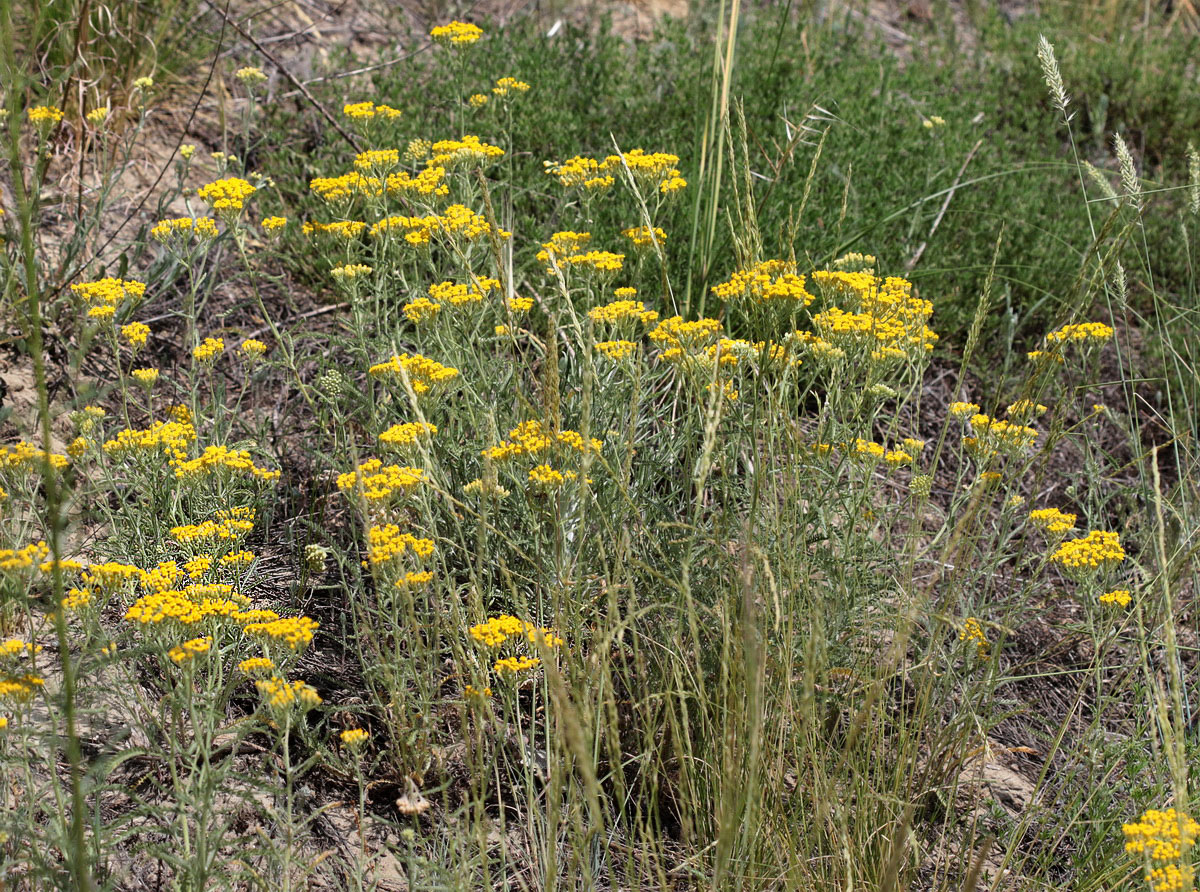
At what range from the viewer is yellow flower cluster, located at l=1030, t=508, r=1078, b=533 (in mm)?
2404

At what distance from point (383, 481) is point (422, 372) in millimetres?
327

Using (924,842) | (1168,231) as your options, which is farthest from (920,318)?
(1168,231)

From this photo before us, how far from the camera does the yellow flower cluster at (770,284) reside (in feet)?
7.33

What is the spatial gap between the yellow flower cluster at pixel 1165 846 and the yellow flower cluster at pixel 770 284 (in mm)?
1171

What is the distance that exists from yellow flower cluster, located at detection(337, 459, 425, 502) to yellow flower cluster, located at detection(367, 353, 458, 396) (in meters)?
0.22

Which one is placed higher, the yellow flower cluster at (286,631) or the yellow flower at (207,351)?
the yellow flower at (207,351)

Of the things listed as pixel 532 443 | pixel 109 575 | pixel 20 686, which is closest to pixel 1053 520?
pixel 532 443

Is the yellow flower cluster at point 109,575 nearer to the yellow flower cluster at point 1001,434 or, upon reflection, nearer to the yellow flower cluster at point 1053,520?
the yellow flower cluster at point 1001,434

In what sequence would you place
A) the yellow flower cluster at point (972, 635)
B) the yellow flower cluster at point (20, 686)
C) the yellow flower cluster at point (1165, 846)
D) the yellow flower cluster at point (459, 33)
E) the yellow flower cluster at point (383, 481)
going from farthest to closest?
the yellow flower cluster at point (459, 33) → the yellow flower cluster at point (972, 635) → the yellow flower cluster at point (383, 481) → the yellow flower cluster at point (20, 686) → the yellow flower cluster at point (1165, 846)

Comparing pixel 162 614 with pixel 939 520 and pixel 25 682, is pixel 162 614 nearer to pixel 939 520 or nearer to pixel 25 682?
pixel 25 682

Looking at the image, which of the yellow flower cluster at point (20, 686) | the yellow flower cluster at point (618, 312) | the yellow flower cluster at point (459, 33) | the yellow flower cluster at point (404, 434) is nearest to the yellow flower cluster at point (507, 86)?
the yellow flower cluster at point (459, 33)

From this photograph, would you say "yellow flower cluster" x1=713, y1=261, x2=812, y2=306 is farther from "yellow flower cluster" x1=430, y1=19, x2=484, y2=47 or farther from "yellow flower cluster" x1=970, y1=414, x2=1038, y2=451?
"yellow flower cluster" x1=430, y1=19, x2=484, y2=47

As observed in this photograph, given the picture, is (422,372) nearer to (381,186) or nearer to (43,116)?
(381,186)

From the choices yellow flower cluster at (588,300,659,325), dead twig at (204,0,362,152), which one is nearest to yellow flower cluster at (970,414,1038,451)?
yellow flower cluster at (588,300,659,325)
